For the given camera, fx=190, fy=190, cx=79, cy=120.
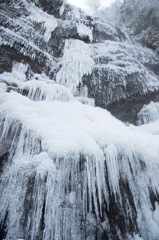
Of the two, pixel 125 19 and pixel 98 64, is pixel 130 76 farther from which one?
pixel 125 19

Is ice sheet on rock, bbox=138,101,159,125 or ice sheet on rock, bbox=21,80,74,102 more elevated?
ice sheet on rock, bbox=138,101,159,125

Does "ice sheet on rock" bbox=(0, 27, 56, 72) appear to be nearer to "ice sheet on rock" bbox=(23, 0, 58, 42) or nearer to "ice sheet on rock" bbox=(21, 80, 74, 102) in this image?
"ice sheet on rock" bbox=(23, 0, 58, 42)

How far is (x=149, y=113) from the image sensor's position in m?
7.81

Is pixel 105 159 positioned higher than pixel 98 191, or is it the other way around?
pixel 105 159

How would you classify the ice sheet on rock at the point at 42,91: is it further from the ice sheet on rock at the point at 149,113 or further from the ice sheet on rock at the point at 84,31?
the ice sheet on rock at the point at 84,31

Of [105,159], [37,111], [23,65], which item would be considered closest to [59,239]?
[105,159]

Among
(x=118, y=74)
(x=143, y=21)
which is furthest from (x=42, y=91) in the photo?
(x=143, y=21)

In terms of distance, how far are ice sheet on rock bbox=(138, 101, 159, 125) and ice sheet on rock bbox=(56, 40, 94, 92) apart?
2810 millimetres

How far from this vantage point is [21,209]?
3.37 metres

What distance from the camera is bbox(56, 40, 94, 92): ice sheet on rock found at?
763 centimetres

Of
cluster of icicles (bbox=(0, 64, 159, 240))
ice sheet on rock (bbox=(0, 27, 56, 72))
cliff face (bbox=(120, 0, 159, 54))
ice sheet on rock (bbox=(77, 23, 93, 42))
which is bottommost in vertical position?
ice sheet on rock (bbox=(0, 27, 56, 72))

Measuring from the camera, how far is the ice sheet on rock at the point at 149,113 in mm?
7531

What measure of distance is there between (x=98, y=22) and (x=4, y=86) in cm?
726

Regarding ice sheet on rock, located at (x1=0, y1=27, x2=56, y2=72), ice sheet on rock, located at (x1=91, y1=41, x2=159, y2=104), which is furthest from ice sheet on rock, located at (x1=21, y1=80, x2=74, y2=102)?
ice sheet on rock, located at (x1=91, y1=41, x2=159, y2=104)
